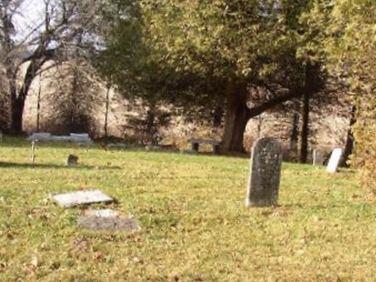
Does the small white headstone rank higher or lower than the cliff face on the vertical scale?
lower

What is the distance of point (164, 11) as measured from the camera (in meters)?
25.4

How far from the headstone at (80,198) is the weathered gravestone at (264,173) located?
2.33 m

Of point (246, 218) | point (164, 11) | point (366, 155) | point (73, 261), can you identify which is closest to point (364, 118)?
point (366, 155)

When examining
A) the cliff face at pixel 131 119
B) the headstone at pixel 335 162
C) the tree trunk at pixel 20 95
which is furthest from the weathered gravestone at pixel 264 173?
the tree trunk at pixel 20 95

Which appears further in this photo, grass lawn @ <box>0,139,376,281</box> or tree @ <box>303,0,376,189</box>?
tree @ <box>303,0,376,189</box>

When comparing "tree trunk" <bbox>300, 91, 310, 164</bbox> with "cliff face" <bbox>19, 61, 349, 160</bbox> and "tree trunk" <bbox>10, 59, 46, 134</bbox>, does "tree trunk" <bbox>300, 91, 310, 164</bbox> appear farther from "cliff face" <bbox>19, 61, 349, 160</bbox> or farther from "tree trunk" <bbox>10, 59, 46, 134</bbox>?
"tree trunk" <bbox>10, 59, 46, 134</bbox>

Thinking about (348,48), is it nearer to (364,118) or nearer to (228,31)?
(364,118)

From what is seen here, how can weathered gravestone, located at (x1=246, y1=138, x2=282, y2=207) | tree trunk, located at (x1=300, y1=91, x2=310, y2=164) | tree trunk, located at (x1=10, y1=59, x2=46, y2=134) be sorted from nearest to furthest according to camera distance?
weathered gravestone, located at (x1=246, y1=138, x2=282, y2=207)
tree trunk, located at (x1=300, y1=91, x2=310, y2=164)
tree trunk, located at (x1=10, y1=59, x2=46, y2=134)

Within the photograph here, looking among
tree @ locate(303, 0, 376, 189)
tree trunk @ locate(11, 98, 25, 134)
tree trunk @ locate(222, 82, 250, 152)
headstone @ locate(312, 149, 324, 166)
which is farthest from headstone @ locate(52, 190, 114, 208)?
tree trunk @ locate(11, 98, 25, 134)

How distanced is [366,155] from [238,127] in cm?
1566

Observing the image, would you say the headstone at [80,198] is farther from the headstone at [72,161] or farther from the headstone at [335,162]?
the headstone at [335,162]

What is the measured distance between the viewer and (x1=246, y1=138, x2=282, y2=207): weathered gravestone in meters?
11.9

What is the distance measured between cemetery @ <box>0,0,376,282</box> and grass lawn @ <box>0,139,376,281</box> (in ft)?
0.12

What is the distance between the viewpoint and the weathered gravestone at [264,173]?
1188cm
